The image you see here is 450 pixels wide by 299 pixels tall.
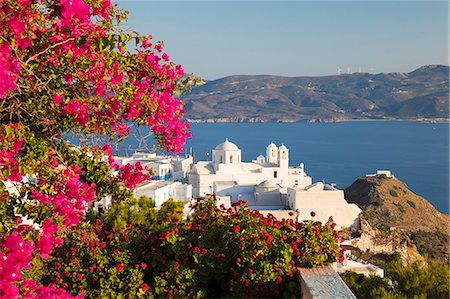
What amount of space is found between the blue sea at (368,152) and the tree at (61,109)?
5800 centimetres

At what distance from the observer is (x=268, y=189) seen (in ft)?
102

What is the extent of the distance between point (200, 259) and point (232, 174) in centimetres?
2976

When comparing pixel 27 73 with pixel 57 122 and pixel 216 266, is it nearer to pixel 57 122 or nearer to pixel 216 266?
pixel 57 122

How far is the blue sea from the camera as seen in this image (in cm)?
6940

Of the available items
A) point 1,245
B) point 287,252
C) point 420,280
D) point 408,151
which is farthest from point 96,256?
point 408,151

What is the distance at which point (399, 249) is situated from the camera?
2847cm

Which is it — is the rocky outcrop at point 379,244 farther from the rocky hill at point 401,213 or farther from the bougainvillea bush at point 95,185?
the bougainvillea bush at point 95,185

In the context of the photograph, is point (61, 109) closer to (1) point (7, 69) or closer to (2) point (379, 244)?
(1) point (7, 69)

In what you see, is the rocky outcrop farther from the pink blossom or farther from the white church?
the pink blossom

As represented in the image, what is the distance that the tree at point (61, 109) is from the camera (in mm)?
2564

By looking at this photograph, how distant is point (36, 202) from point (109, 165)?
969 millimetres

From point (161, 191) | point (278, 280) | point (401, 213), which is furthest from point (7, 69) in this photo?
point (401, 213)

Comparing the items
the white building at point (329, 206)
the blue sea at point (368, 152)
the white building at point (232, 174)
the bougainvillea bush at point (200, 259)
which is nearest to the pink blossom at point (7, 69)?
the bougainvillea bush at point (200, 259)

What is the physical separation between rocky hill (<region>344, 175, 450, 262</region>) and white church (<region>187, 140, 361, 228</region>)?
5.78 meters
